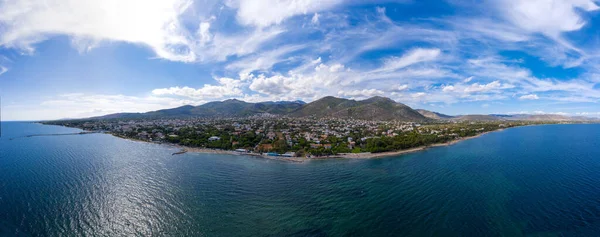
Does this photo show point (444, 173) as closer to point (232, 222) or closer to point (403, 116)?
point (232, 222)

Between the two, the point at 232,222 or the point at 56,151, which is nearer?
the point at 232,222

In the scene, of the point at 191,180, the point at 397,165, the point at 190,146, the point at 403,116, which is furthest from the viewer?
the point at 403,116

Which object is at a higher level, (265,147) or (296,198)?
(265,147)

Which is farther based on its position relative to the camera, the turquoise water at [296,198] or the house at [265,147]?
the house at [265,147]

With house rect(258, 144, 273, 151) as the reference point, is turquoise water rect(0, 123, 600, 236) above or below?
below

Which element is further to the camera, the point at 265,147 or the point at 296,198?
the point at 265,147

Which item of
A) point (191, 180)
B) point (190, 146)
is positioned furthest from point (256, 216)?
point (190, 146)

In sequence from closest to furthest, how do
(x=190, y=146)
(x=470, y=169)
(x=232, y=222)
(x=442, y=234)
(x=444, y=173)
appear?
(x=442, y=234) → (x=232, y=222) → (x=444, y=173) → (x=470, y=169) → (x=190, y=146)

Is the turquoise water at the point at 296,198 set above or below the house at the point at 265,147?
below
